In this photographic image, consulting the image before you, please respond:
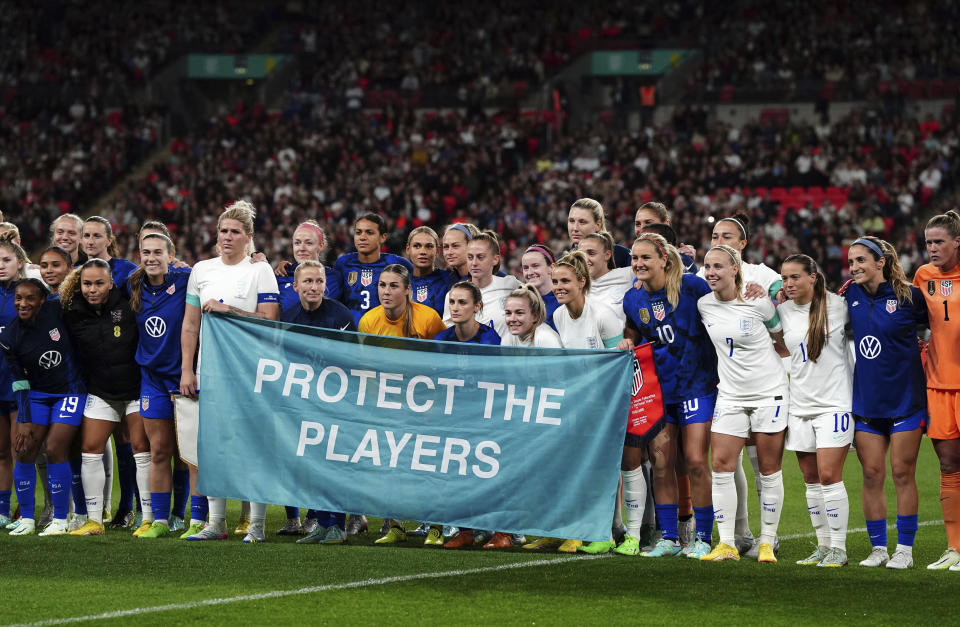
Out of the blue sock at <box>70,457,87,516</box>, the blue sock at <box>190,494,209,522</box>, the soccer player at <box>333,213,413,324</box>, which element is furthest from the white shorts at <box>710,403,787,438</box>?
the blue sock at <box>70,457,87,516</box>

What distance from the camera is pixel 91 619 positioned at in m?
5.77

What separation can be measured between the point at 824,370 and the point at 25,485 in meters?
5.36

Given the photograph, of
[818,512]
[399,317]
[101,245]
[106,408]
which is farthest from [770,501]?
[101,245]

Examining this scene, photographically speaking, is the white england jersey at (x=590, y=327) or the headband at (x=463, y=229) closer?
the white england jersey at (x=590, y=327)

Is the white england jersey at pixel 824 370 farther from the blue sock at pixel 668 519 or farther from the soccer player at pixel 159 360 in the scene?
the soccer player at pixel 159 360

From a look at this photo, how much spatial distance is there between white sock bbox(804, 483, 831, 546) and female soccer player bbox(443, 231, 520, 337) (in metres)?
2.19

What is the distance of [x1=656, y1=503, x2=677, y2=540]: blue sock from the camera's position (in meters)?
7.68

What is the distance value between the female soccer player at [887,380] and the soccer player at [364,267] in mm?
3158

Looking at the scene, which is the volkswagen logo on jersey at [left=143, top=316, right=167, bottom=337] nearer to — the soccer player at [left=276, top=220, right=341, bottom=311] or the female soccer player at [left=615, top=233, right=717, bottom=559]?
the soccer player at [left=276, top=220, right=341, bottom=311]

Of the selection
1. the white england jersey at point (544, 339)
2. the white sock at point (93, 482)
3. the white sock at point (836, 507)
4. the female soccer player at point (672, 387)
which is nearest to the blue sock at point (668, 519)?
the female soccer player at point (672, 387)

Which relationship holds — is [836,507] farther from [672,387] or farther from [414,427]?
[414,427]

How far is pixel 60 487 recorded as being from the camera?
8.44 metres

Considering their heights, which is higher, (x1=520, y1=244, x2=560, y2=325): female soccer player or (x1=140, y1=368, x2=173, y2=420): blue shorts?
(x1=520, y1=244, x2=560, y2=325): female soccer player

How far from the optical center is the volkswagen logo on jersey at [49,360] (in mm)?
8414
